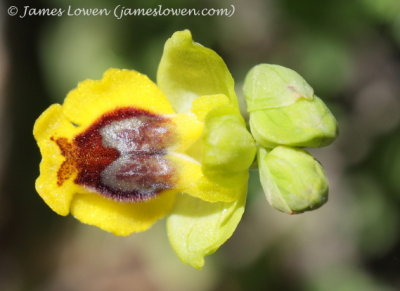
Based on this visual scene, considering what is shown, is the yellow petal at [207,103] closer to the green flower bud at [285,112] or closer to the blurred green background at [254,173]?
the green flower bud at [285,112]

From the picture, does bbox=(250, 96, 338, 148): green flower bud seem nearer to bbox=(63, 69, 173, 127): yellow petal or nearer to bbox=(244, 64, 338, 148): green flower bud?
bbox=(244, 64, 338, 148): green flower bud

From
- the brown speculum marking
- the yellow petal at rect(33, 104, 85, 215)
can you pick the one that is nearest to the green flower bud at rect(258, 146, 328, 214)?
the brown speculum marking

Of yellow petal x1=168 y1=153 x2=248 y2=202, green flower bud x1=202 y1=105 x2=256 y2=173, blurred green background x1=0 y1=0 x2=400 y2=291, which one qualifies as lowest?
blurred green background x1=0 y1=0 x2=400 y2=291

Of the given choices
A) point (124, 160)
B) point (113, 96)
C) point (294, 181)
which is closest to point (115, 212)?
point (124, 160)

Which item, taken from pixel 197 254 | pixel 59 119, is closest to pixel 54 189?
pixel 59 119

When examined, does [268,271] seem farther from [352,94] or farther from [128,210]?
[128,210]
